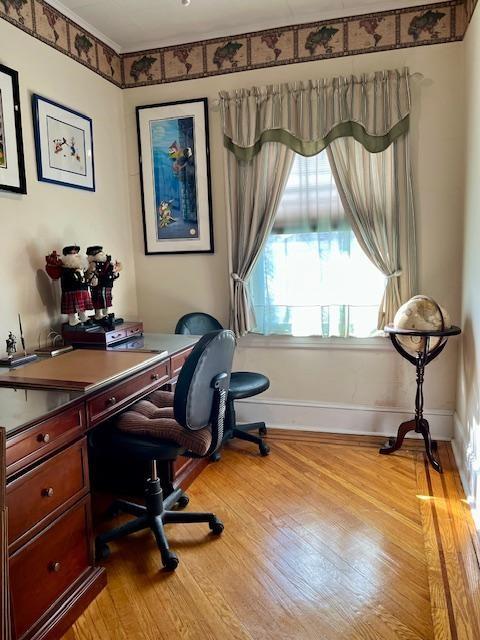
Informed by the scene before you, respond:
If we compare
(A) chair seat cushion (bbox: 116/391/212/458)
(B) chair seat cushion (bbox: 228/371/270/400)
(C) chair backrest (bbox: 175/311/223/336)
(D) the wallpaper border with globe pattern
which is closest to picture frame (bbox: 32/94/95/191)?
(D) the wallpaper border with globe pattern

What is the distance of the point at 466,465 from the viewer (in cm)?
261

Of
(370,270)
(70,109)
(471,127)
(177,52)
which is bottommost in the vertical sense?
(370,270)

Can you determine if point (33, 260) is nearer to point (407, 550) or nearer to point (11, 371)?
point (11, 371)

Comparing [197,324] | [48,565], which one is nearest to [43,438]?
[48,565]

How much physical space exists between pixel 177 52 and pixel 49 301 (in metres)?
1.99

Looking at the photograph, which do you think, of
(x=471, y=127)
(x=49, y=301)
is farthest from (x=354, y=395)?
(x=49, y=301)

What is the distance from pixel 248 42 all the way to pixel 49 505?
3052 millimetres

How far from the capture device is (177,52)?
3.34 metres

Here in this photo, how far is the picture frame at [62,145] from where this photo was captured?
264cm

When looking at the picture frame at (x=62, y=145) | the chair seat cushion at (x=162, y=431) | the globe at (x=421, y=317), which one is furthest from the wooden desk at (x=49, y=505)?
the globe at (x=421, y=317)

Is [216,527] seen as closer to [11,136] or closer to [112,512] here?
[112,512]

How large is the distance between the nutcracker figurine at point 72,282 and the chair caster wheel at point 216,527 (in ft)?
4.39


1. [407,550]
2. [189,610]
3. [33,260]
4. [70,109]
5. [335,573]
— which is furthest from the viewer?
[70,109]

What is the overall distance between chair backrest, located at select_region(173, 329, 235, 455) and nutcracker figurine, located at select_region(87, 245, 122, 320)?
3.41ft
